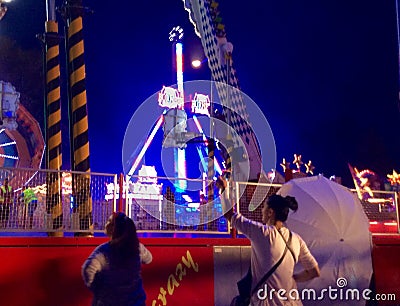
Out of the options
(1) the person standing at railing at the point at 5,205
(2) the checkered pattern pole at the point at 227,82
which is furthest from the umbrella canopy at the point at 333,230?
(2) the checkered pattern pole at the point at 227,82

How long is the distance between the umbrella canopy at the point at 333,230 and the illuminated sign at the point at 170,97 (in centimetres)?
3433

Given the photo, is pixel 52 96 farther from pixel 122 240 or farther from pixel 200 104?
pixel 200 104

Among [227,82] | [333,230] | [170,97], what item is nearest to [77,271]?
[333,230]

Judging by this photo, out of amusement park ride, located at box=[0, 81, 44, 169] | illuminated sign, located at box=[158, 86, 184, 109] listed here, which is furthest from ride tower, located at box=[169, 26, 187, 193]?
amusement park ride, located at box=[0, 81, 44, 169]

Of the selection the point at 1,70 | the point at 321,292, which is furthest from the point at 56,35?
the point at 1,70

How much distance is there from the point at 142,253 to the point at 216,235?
402 cm

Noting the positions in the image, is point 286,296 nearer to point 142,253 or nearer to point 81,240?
point 142,253

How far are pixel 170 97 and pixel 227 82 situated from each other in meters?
25.3

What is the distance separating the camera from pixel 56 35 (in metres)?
8.65

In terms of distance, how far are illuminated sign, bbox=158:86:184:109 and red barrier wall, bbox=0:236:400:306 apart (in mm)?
33198

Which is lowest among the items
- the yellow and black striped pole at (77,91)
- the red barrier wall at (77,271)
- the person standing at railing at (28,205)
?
the red barrier wall at (77,271)

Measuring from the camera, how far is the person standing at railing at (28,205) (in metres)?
6.50

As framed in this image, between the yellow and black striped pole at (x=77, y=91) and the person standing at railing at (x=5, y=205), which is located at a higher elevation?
the yellow and black striped pole at (x=77, y=91)

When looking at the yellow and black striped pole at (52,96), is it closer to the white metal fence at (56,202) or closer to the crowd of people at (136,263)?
the white metal fence at (56,202)
